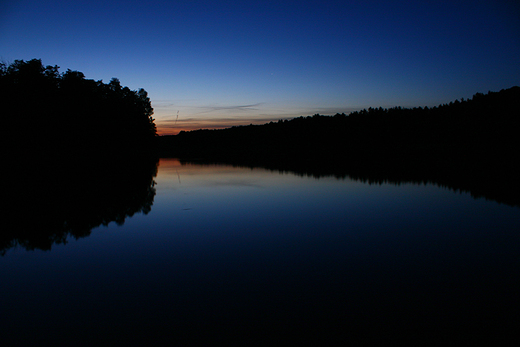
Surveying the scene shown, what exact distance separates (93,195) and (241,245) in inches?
493

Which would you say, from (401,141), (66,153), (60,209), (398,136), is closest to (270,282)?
Answer: (60,209)

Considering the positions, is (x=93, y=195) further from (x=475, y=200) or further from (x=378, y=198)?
(x=475, y=200)

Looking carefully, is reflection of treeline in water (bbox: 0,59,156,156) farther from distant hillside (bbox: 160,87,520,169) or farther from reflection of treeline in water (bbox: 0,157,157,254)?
distant hillside (bbox: 160,87,520,169)

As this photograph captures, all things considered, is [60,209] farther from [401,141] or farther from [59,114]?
[401,141]

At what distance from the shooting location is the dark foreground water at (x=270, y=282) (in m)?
4.82

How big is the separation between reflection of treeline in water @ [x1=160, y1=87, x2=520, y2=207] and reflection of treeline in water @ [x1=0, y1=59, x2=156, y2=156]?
68.6ft

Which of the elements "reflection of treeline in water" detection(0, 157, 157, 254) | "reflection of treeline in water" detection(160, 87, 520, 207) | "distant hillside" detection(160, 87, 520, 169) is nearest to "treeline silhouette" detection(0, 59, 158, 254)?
"reflection of treeline in water" detection(0, 157, 157, 254)

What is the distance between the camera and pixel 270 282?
6418 millimetres

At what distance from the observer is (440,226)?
11109mm

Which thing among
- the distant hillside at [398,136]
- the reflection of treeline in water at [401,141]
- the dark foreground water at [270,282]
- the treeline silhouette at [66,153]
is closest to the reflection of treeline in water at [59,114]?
the treeline silhouette at [66,153]

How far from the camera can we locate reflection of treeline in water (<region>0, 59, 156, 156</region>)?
35.2 meters

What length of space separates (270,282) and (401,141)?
112 meters

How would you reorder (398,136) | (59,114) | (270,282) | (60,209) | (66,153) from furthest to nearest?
(398,136), (66,153), (59,114), (60,209), (270,282)

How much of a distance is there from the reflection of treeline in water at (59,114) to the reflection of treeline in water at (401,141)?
20.9 metres
